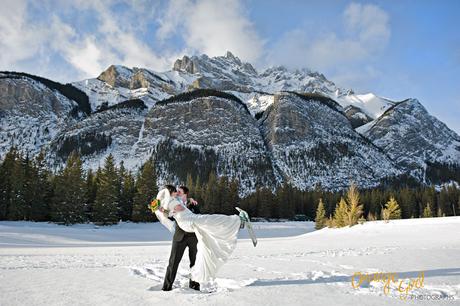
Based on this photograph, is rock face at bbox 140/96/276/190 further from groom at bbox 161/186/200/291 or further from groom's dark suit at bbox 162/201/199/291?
groom's dark suit at bbox 162/201/199/291

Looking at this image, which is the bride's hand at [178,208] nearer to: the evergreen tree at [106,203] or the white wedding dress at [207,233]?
the white wedding dress at [207,233]

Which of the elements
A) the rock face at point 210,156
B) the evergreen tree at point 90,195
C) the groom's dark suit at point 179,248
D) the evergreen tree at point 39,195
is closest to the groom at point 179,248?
the groom's dark suit at point 179,248

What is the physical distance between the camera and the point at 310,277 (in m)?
7.72

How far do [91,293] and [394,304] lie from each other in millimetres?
4886

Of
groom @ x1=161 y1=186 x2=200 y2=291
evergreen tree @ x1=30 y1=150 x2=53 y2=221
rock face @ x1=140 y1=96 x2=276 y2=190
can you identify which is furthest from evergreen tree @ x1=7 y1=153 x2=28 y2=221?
rock face @ x1=140 y1=96 x2=276 y2=190

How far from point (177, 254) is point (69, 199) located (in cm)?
4277

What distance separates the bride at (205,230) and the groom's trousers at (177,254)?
30cm

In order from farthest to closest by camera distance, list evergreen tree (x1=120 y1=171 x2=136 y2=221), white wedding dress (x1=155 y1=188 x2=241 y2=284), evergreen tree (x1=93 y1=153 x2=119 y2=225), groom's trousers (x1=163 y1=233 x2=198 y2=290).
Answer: evergreen tree (x1=120 y1=171 x2=136 y2=221)
evergreen tree (x1=93 y1=153 x2=119 y2=225)
white wedding dress (x1=155 y1=188 x2=241 y2=284)
groom's trousers (x1=163 y1=233 x2=198 y2=290)

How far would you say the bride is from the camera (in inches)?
274

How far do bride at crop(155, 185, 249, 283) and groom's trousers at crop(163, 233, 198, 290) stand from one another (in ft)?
0.99

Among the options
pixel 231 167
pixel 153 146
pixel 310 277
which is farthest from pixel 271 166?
pixel 310 277

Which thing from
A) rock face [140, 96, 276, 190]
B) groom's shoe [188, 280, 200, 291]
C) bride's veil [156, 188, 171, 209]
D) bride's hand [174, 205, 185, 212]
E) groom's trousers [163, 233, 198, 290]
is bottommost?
groom's shoe [188, 280, 200, 291]

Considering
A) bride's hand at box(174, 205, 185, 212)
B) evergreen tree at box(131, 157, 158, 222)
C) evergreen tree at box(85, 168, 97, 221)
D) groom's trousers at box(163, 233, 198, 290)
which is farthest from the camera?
evergreen tree at box(131, 157, 158, 222)

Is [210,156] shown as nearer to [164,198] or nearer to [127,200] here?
[127,200]
